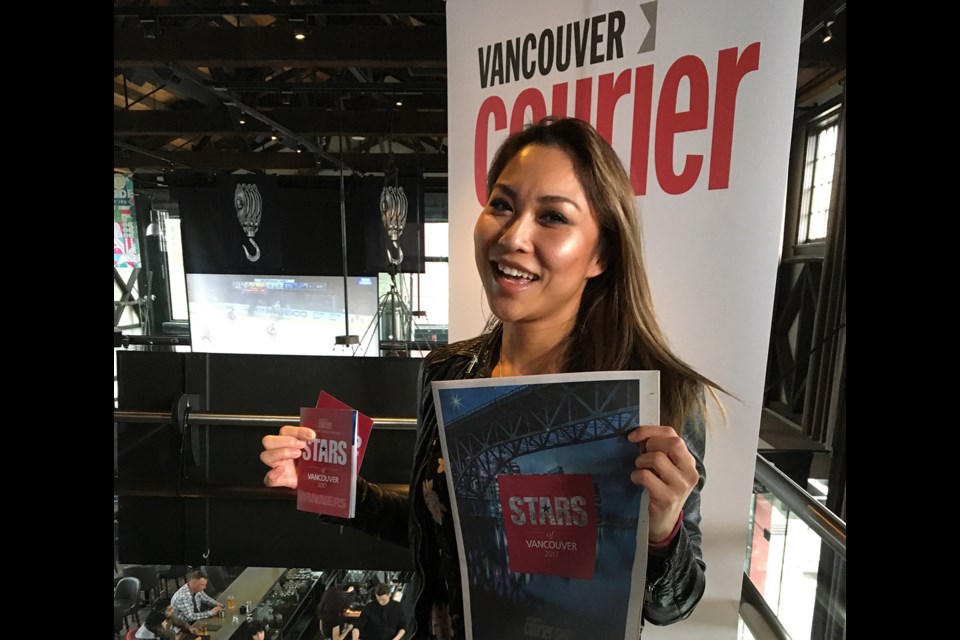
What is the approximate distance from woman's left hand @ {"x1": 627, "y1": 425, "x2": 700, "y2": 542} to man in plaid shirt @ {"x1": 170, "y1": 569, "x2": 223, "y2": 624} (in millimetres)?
3232

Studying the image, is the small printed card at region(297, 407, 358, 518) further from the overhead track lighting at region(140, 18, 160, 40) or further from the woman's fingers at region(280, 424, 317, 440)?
the overhead track lighting at region(140, 18, 160, 40)

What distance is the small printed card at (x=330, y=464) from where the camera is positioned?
44.8 inches

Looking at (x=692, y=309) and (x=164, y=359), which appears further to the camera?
(x=164, y=359)

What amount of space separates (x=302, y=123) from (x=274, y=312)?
146 cm

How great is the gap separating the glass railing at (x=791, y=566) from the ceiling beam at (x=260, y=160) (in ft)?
9.34

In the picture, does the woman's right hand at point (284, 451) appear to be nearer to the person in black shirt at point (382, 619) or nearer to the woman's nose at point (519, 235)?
the woman's nose at point (519, 235)

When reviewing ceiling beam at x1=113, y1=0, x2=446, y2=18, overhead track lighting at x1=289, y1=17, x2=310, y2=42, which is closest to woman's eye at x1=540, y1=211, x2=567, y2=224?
ceiling beam at x1=113, y1=0, x2=446, y2=18

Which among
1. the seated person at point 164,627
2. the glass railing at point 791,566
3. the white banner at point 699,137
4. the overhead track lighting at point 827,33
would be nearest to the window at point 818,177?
the overhead track lighting at point 827,33

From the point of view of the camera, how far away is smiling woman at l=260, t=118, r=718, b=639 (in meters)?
0.99

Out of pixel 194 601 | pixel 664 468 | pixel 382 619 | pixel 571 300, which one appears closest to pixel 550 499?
pixel 664 468
